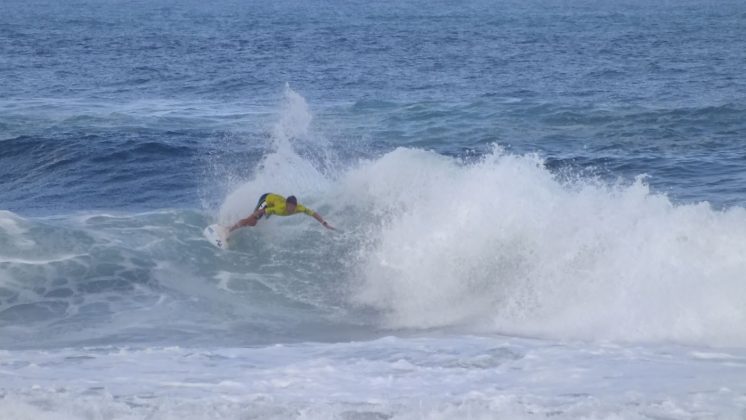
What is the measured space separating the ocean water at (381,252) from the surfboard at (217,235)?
0.45 feet

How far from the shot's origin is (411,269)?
46.2ft

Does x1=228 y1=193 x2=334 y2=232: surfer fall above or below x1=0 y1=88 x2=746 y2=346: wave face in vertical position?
above

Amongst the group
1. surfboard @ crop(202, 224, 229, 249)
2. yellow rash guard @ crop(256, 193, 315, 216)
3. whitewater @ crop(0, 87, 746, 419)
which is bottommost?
whitewater @ crop(0, 87, 746, 419)

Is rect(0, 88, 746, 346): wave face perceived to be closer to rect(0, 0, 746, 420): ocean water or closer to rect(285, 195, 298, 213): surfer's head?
rect(0, 0, 746, 420): ocean water

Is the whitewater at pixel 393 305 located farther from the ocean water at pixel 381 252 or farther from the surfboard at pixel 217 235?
the surfboard at pixel 217 235

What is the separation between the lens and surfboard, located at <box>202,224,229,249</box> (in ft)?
51.7

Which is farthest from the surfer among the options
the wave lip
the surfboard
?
the wave lip

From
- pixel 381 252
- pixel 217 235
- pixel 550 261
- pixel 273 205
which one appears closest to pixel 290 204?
pixel 273 205

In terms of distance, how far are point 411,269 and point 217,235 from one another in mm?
3439

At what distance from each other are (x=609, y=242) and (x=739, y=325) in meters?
2.46

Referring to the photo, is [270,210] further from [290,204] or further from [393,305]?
[393,305]

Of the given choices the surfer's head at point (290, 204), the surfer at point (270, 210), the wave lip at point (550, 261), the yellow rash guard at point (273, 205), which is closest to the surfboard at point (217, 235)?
the surfer at point (270, 210)

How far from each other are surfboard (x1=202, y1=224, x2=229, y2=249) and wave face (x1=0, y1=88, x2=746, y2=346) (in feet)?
0.52

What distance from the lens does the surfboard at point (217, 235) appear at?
1577 cm
